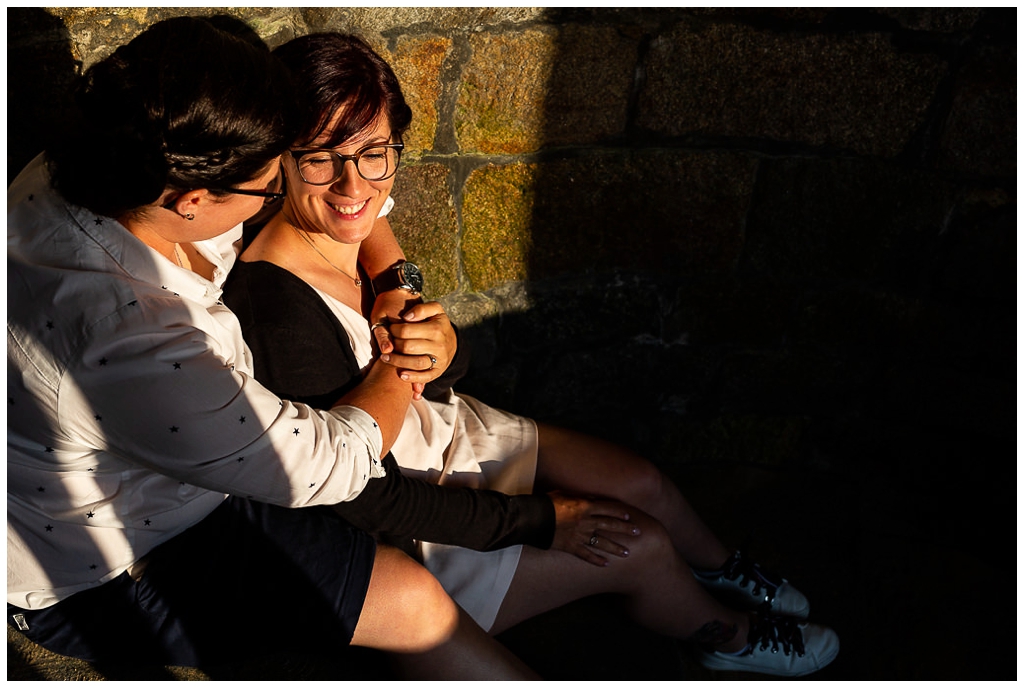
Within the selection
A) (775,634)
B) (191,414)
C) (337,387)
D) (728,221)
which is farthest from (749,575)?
(191,414)

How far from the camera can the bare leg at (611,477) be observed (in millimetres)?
2283

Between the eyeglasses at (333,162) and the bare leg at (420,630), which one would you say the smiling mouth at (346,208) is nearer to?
the eyeglasses at (333,162)

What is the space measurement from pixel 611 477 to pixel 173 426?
133 cm

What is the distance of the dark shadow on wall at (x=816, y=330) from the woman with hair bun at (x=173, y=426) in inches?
31.4

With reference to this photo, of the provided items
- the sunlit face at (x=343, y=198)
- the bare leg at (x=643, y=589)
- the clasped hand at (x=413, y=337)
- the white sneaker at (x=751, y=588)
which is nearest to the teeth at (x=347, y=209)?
the sunlit face at (x=343, y=198)

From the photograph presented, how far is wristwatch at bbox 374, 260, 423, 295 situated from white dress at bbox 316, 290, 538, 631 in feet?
0.51

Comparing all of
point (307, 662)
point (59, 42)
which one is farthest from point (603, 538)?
point (59, 42)

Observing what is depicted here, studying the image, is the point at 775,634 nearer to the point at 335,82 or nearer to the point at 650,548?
the point at 650,548

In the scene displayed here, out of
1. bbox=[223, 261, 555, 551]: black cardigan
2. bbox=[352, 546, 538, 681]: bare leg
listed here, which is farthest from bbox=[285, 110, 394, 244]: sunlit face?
bbox=[352, 546, 538, 681]: bare leg

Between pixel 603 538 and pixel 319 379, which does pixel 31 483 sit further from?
pixel 603 538

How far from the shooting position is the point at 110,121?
1.32 meters

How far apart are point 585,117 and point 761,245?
734 millimetres

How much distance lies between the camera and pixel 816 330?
2711 millimetres

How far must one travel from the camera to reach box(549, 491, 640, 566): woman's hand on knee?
2.02 meters
